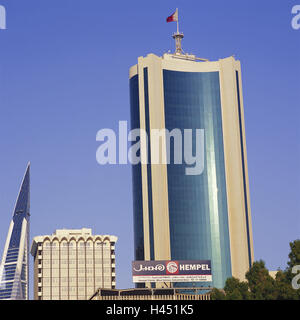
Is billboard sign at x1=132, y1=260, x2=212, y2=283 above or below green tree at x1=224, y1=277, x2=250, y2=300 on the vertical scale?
above

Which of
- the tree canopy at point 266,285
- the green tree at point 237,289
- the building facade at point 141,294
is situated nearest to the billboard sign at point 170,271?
the building facade at point 141,294

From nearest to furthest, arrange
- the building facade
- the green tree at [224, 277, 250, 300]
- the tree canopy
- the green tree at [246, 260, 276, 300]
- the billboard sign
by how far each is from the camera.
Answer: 1. the tree canopy
2. the green tree at [246, 260, 276, 300]
3. the green tree at [224, 277, 250, 300]
4. the billboard sign
5. the building facade

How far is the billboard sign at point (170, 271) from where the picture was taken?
170875 mm

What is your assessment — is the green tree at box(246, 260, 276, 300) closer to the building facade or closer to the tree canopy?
the tree canopy

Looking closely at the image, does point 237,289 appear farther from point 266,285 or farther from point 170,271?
point 170,271

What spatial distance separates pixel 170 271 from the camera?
173 metres

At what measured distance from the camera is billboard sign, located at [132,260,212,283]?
17088 centimetres

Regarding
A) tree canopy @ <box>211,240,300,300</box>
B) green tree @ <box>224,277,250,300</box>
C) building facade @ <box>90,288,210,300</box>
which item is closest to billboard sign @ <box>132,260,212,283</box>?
building facade @ <box>90,288,210,300</box>

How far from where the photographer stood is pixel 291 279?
11462 centimetres
